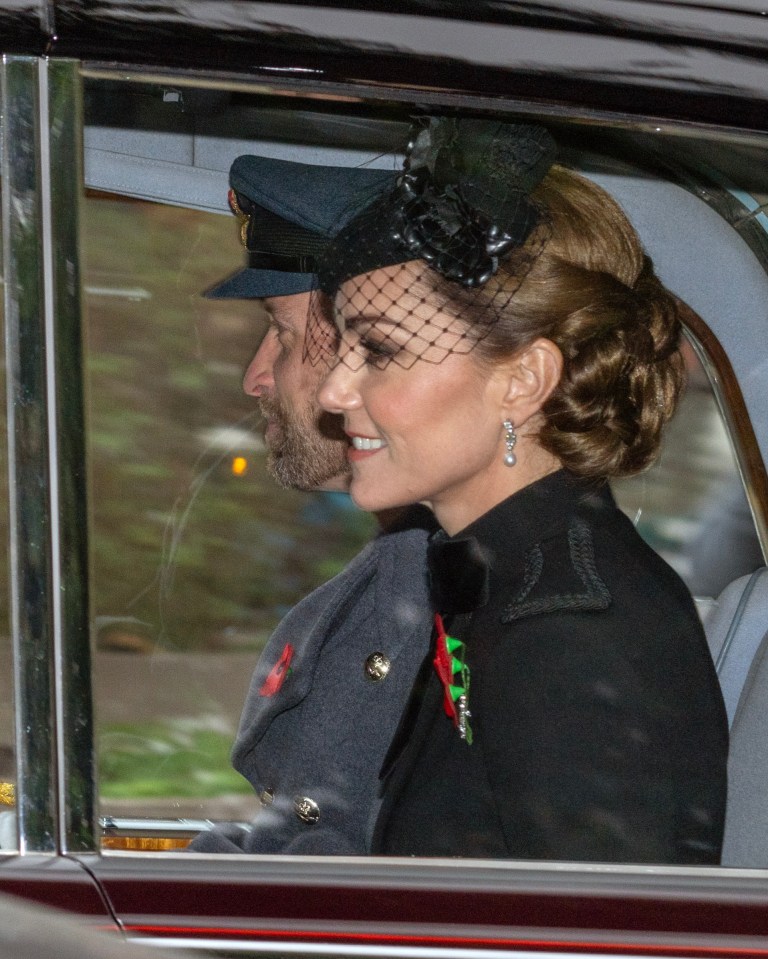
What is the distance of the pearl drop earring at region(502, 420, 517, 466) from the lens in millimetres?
1977

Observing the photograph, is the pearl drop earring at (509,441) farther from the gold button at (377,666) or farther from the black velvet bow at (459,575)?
the gold button at (377,666)

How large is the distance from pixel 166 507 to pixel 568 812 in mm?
669

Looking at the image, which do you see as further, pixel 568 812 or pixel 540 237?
pixel 540 237

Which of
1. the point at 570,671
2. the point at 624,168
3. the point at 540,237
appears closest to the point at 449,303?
the point at 540,237

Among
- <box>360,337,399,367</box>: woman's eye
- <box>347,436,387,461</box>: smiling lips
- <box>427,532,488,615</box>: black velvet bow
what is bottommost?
<box>427,532,488,615</box>: black velvet bow

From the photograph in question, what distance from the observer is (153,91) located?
4.80ft

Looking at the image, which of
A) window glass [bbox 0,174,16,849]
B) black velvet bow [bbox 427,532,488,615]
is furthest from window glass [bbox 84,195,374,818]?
black velvet bow [bbox 427,532,488,615]

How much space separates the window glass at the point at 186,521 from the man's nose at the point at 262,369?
2cm

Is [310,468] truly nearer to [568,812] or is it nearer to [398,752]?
[398,752]

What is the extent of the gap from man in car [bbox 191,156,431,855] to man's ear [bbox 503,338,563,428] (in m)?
0.29

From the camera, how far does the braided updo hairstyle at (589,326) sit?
192 cm

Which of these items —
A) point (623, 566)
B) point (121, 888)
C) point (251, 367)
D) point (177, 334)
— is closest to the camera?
point (121, 888)

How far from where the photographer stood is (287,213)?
2.14m

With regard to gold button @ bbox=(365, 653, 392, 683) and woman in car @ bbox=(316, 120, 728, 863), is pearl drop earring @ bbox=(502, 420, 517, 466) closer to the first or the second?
woman in car @ bbox=(316, 120, 728, 863)
